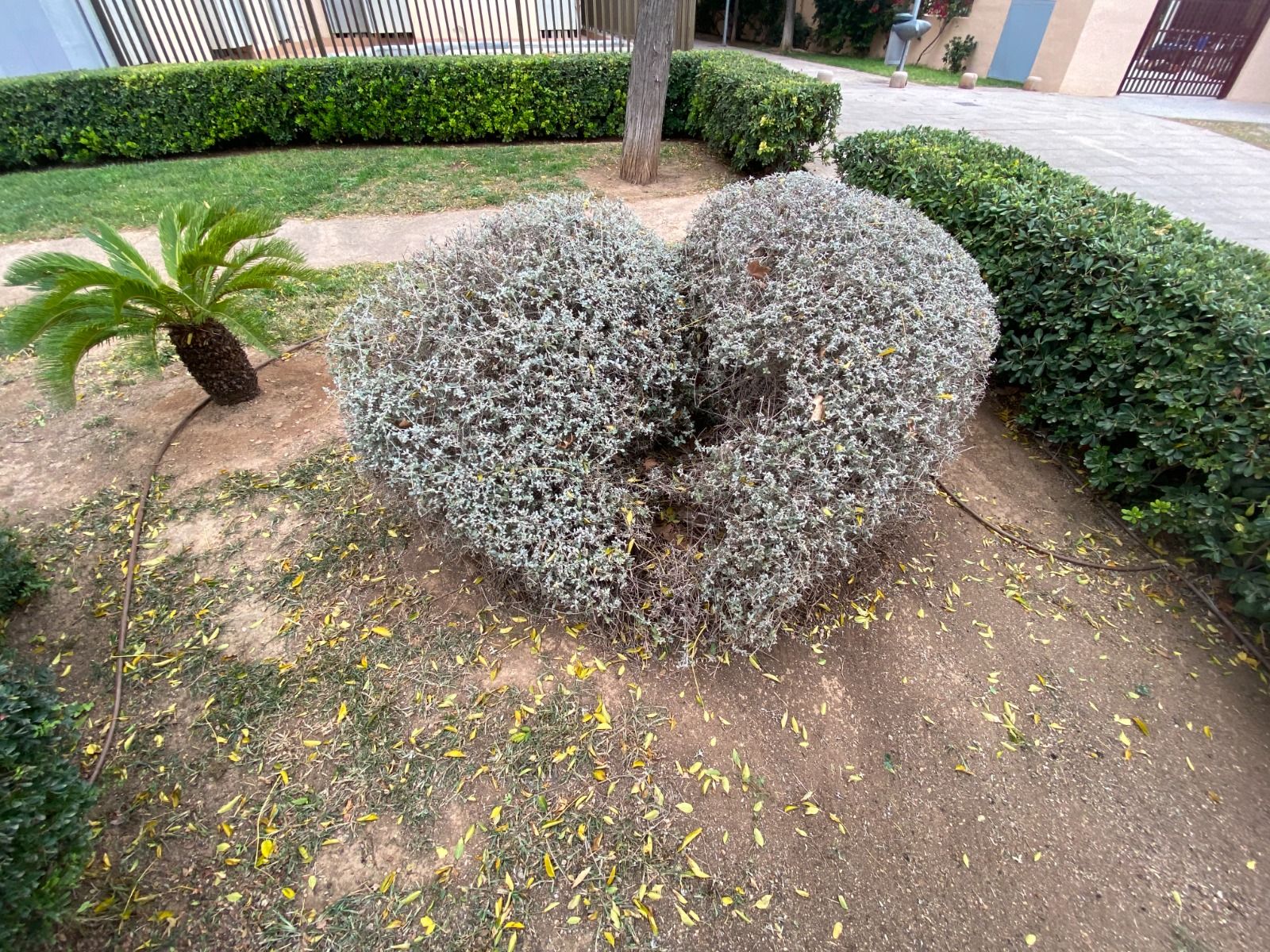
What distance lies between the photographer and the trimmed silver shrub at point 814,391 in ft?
7.06

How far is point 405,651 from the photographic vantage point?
2.37 m

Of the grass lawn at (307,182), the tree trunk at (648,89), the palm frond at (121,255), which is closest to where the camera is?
the palm frond at (121,255)

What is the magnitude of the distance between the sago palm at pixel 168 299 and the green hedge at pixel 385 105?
5423 mm

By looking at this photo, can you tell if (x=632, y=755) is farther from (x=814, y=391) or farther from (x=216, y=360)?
(x=216, y=360)

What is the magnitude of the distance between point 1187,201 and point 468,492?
898 centimetres

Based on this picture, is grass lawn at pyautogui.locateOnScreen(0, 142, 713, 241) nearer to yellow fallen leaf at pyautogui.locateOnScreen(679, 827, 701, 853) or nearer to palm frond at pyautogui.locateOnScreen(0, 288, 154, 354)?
palm frond at pyautogui.locateOnScreen(0, 288, 154, 354)

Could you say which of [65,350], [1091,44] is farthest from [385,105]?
[1091,44]

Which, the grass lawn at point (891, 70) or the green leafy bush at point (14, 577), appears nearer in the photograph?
the green leafy bush at point (14, 577)

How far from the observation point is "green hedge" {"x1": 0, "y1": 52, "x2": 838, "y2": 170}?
6836 millimetres

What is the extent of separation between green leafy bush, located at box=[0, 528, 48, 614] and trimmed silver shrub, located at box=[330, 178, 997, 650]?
5.30 feet

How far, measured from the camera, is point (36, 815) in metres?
1.47

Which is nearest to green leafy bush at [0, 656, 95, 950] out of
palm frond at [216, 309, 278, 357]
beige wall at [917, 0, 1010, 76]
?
palm frond at [216, 309, 278, 357]

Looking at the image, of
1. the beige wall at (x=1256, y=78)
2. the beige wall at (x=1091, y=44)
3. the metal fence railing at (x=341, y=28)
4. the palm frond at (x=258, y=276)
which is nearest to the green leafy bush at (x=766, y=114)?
the metal fence railing at (x=341, y=28)

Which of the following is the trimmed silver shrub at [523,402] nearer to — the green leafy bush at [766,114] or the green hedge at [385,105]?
the green leafy bush at [766,114]
